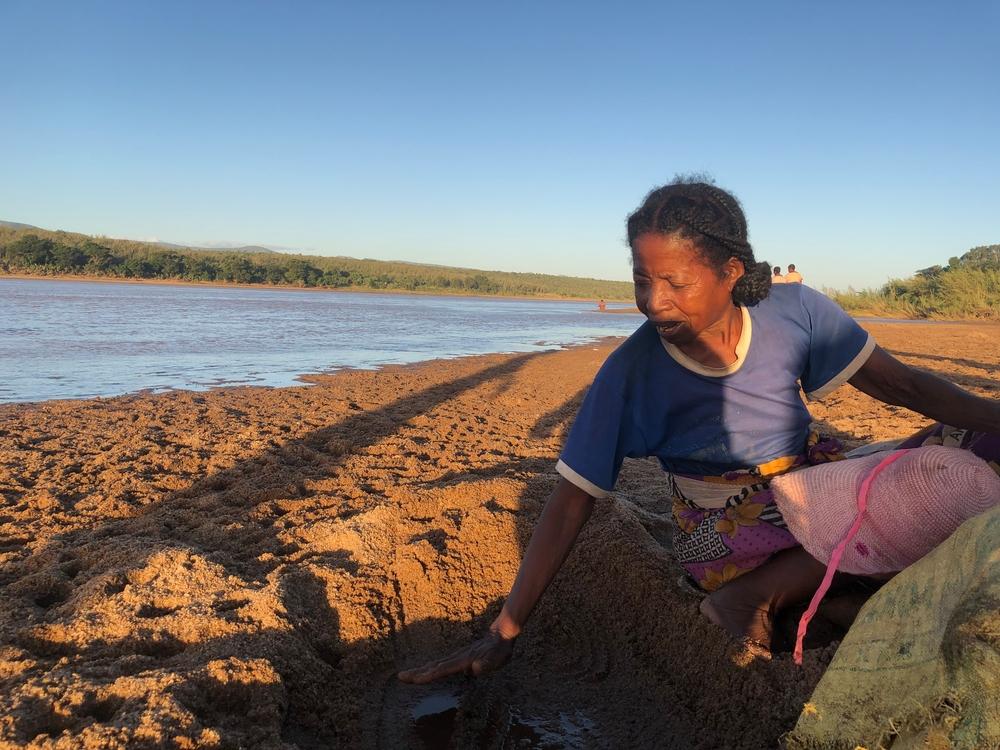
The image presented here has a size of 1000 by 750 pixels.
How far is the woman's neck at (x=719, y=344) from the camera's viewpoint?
6.20ft

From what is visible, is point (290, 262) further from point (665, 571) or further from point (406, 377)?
point (665, 571)

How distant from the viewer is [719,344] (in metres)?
1.90

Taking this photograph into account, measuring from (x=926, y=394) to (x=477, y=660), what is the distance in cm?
141

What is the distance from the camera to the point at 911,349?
11.5 m

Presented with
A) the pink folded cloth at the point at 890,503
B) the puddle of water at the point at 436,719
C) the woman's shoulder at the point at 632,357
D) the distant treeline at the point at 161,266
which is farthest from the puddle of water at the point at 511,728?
the distant treeline at the point at 161,266

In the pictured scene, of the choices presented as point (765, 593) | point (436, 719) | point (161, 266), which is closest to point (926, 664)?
point (765, 593)

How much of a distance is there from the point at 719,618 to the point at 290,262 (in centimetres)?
5105

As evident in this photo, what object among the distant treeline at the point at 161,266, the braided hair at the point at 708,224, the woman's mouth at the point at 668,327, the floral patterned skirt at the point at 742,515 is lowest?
the floral patterned skirt at the point at 742,515

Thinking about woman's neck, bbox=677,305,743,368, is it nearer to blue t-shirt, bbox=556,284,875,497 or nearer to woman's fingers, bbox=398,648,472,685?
blue t-shirt, bbox=556,284,875,497

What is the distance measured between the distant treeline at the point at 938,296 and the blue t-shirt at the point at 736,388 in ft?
75.2

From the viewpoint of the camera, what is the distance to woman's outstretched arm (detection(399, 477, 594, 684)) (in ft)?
5.84

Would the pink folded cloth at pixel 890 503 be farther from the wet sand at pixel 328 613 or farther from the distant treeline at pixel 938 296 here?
the distant treeline at pixel 938 296

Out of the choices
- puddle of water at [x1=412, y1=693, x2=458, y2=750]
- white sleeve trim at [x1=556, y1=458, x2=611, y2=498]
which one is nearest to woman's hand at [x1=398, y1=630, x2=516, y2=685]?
puddle of water at [x1=412, y1=693, x2=458, y2=750]

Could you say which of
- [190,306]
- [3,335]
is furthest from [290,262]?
[3,335]
